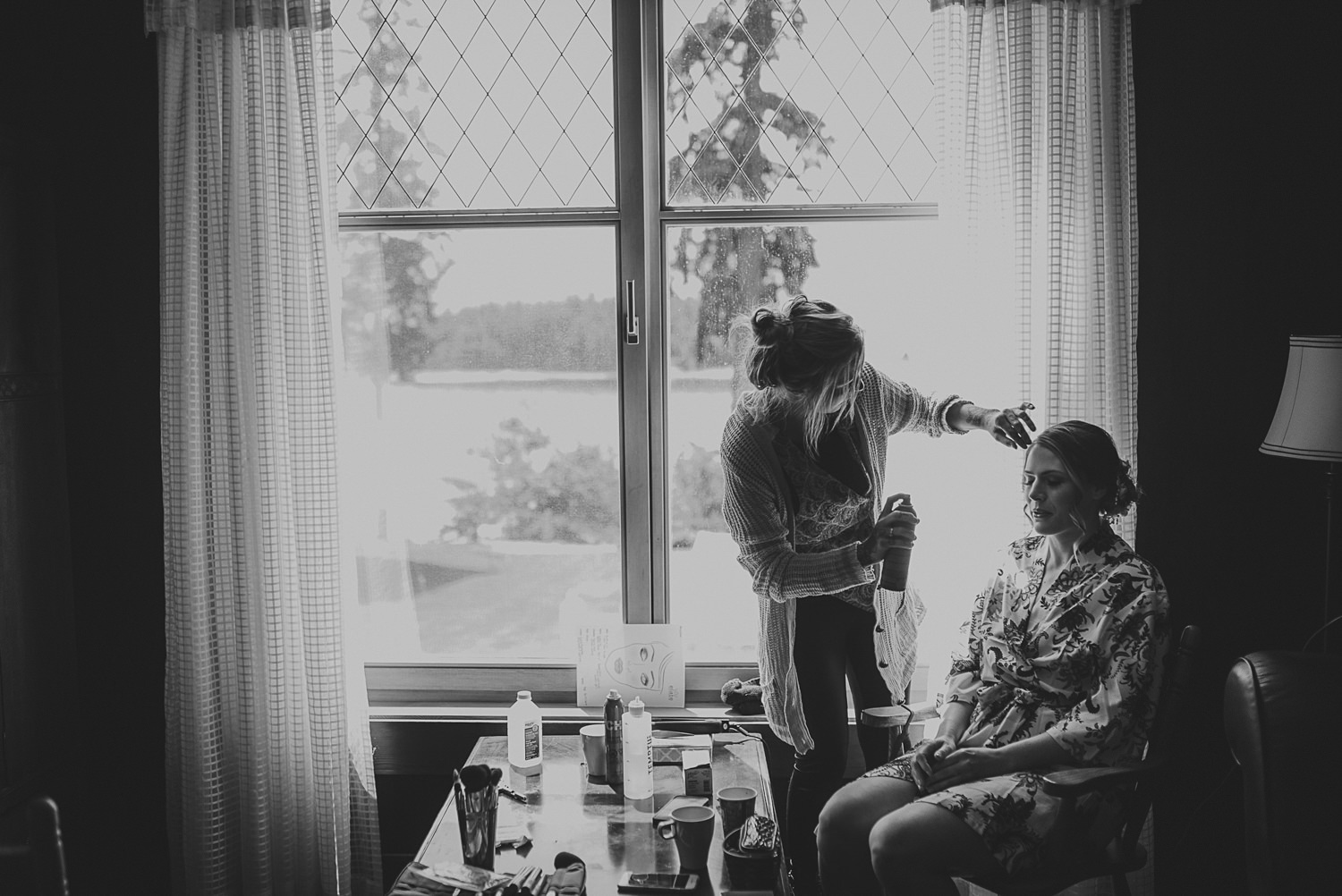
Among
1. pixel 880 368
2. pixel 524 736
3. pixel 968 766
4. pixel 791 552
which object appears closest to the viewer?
pixel 968 766

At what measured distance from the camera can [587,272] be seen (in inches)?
114

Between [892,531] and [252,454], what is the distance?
5.39ft

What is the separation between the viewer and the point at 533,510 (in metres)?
2.94

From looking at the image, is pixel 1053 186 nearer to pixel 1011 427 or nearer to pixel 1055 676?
pixel 1011 427

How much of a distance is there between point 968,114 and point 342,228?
172 centimetres

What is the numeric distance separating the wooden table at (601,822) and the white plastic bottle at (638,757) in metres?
0.02

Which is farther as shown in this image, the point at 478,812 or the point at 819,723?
the point at 819,723

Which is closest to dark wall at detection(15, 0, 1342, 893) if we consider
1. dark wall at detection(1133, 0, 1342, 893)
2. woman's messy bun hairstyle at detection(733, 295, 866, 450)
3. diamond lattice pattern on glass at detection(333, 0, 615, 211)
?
dark wall at detection(1133, 0, 1342, 893)

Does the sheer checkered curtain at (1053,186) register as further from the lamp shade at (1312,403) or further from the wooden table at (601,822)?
the wooden table at (601,822)

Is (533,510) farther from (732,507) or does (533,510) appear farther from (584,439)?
(732,507)

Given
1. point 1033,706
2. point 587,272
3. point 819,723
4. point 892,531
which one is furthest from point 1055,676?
point 587,272

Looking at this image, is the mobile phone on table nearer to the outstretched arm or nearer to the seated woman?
the seated woman

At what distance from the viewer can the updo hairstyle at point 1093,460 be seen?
2041mm

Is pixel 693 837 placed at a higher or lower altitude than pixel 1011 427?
lower
